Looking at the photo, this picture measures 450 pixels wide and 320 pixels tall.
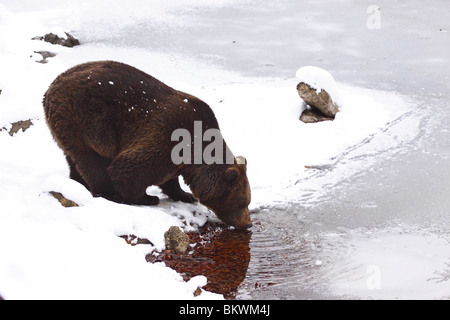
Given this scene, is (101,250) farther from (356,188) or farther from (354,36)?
(354,36)

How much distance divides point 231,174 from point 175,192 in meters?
0.89


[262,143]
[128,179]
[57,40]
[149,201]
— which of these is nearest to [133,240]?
[128,179]

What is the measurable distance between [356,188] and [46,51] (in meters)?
6.99

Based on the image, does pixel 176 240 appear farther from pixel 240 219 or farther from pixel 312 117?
pixel 312 117

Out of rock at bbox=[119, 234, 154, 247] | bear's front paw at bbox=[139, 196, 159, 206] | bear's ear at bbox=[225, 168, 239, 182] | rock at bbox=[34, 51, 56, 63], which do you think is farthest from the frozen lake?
rock at bbox=[34, 51, 56, 63]

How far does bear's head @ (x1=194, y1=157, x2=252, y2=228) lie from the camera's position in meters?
6.04

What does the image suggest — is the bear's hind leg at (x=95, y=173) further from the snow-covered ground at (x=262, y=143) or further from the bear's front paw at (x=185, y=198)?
the bear's front paw at (x=185, y=198)

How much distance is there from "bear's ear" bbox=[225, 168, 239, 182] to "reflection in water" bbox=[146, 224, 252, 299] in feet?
1.73

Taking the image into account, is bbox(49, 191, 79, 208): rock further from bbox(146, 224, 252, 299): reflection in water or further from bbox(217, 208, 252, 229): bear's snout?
bbox(217, 208, 252, 229): bear's snout

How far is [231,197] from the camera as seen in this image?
612 centimetres

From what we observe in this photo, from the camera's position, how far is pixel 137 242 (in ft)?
17.5

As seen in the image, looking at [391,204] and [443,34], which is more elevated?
[443,34]

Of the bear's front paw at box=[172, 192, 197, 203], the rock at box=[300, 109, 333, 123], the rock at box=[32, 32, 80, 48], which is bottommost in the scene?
the bear's front paw at box=[172, 192, 197, 203]
